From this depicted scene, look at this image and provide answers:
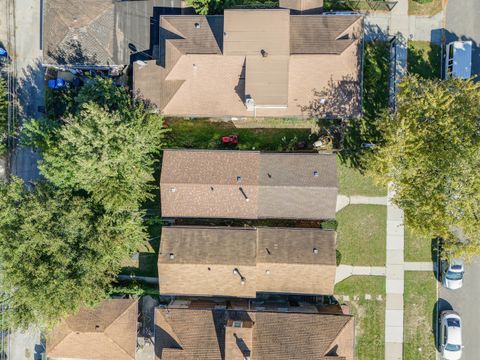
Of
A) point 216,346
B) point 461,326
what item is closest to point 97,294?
point 216,346

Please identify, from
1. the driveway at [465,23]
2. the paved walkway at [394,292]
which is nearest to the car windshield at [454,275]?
the paved walkway at [394,292]

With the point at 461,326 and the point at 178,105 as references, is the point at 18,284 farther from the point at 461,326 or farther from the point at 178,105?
the point at 461,326

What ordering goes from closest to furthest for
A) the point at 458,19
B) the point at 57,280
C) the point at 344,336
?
the point at 57,280 < the point at 344,336 < the point at 458,19

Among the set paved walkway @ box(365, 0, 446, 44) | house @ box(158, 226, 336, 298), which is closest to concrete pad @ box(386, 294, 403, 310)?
house @ box(158, 226, 336, 298)

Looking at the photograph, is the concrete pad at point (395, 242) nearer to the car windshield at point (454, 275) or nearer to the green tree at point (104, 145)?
the car windshield at point (454, 275)

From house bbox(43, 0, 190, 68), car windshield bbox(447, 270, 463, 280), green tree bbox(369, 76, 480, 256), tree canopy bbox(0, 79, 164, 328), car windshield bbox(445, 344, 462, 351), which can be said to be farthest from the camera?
car windshield bbox(445, 344, 462, 351)

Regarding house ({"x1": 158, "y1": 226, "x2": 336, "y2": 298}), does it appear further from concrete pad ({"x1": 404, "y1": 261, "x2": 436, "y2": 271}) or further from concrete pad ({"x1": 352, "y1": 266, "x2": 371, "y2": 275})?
concrete pad ({"x1": 404, "y1": 261, "x2": 436, "y2": 271})
